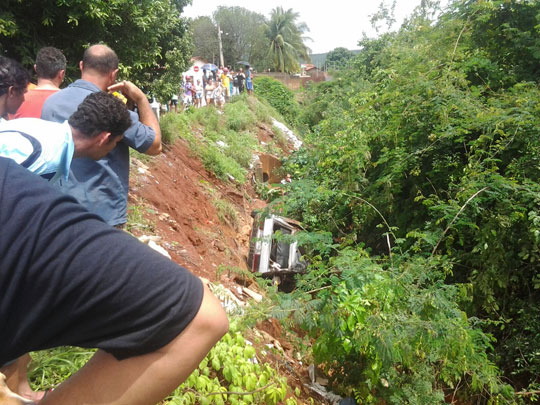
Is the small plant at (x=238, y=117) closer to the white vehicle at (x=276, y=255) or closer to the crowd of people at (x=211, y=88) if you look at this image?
the crowd of people at (x=211, y=88)

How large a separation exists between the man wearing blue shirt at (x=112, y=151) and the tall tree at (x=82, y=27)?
12.1 feet

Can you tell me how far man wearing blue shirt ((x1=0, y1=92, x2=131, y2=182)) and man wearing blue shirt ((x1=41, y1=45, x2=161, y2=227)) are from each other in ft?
1.08

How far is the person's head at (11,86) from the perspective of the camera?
101 inches

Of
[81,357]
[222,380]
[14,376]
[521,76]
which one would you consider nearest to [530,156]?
[521,76]

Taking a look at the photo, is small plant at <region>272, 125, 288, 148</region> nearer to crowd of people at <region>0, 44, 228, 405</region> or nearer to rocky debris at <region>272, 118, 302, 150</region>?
rocky debris at <region>272, 118, 302, 150</region>

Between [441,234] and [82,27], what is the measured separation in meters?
6.23

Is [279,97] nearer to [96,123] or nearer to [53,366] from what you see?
[96,123]

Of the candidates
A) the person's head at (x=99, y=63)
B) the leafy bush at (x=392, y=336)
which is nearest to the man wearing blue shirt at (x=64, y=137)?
the person's head at (x=99, y=63)

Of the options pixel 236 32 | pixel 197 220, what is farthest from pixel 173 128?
pixel 236 32

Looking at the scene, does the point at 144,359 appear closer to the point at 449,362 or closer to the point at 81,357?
the point at 81,357

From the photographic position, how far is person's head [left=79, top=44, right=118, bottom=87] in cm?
273

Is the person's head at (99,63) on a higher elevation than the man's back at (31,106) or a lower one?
higher

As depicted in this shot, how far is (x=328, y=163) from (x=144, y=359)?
6372 millimetres

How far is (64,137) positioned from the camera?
1.89 metres
